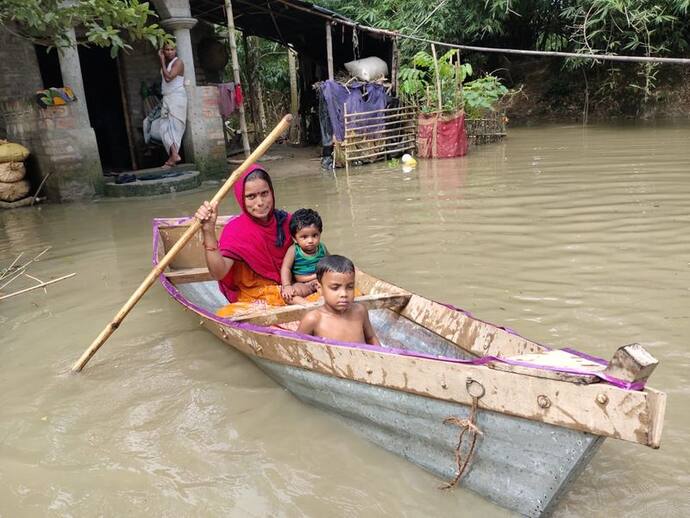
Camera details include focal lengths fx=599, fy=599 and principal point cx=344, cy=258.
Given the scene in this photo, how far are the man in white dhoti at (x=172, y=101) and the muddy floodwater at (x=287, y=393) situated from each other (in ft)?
8.74

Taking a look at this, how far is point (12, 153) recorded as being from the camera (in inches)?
345

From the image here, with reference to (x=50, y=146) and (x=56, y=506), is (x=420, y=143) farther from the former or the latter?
(x=56, y=506)

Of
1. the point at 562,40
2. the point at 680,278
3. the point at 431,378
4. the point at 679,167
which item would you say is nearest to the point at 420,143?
the point at 679,167

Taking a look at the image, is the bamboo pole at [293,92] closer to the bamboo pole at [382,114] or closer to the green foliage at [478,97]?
the bamboo pole at [382,114]

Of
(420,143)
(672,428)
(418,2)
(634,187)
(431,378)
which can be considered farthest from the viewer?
(418,2)

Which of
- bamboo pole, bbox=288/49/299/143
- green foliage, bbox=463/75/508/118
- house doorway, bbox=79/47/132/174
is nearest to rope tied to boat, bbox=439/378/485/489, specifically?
house doorway, bbox=79/47/132/174

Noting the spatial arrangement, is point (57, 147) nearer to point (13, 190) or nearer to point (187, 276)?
point (13, 190)

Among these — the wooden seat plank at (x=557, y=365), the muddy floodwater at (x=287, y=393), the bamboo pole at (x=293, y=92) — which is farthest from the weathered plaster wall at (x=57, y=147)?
the wooden seat plank at (x=557, y=365)

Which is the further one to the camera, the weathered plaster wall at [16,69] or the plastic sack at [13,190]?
the weathered plaster wall at [16,69]

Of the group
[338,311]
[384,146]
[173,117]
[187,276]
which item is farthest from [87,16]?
[384,146]

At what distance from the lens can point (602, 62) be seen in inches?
647

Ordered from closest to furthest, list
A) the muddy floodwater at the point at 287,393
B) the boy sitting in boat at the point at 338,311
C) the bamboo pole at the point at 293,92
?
the muddy floodwater at the point at 287,393 → the boy sitting in boat at the point at 338,311 → the bamboo pole at the point at 293,92

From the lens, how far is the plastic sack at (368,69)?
39.7ft

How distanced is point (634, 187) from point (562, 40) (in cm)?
1166
